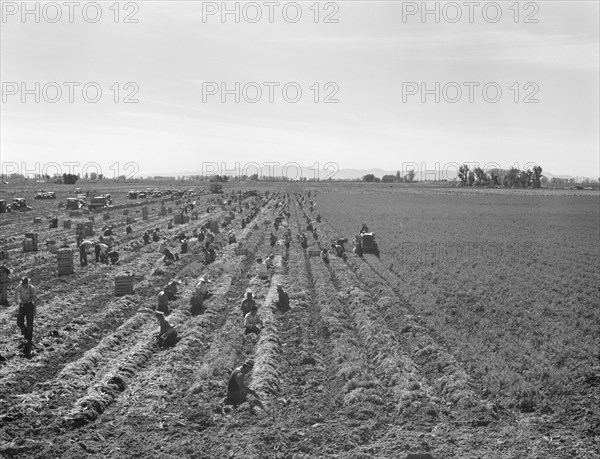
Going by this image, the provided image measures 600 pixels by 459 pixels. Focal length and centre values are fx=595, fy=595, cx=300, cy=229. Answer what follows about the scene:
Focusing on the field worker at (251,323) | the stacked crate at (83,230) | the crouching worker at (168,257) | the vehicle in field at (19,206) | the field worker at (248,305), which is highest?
the vehicle in field at (19,206)

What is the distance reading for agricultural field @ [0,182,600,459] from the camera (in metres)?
11.2

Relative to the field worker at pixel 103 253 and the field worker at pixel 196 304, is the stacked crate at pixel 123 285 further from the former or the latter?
the field worker at pixel 103 253

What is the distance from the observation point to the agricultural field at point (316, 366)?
1117 cm

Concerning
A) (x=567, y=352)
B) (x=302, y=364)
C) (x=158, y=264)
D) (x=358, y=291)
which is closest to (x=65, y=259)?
(x=158, y=264)

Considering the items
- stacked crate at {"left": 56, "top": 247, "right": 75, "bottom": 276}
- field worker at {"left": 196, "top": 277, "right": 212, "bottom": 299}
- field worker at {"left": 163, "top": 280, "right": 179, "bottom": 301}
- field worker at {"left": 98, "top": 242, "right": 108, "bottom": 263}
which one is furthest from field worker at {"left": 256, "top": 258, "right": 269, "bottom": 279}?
field worker at {"left": 98, "top": 242, "right": 108, "bottom": 263}

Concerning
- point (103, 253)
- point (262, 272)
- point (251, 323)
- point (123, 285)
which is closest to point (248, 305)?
point (251, 323)

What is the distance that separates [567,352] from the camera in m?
16.2

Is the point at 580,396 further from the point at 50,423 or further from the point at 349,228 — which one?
the point at 349,228

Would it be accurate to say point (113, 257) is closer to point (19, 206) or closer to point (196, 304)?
point (196, 304)

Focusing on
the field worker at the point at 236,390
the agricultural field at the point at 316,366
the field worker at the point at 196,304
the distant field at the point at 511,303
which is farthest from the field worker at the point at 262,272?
the field worker at the point at 236,390

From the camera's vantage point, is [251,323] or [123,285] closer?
[251,323]

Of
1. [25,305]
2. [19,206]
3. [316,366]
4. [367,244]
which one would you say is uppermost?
[19,206]

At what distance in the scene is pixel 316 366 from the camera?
15.2m

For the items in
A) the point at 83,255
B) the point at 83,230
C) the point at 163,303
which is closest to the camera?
the point at 163,303
